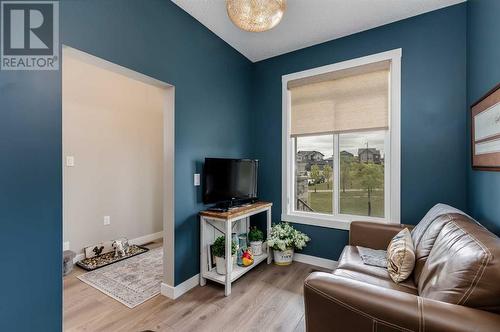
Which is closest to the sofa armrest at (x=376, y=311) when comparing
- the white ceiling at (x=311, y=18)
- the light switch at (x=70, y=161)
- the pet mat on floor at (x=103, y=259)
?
the white ceiling at (x=311, y=18)

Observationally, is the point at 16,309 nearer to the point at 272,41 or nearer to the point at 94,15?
the point at 94,15

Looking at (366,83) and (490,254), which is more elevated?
(366,83)

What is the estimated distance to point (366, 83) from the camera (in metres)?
2.62

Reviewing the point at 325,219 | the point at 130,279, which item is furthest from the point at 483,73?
the point at 130,279

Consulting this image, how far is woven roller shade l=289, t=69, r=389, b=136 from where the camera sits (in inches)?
100

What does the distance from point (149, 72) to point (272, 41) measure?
63.2 inches

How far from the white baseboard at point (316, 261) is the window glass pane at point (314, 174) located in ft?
1.93

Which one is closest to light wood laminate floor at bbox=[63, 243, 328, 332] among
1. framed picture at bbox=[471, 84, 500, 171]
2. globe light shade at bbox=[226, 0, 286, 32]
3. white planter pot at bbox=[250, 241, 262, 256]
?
white planter pot at bbox=[250, 241, 262, 256]

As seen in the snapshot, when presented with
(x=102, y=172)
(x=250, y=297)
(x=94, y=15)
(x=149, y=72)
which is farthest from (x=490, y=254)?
(x=102, y=172)

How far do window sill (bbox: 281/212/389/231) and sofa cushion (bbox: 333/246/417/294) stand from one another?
0.74 m

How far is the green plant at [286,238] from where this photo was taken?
9.36 ft

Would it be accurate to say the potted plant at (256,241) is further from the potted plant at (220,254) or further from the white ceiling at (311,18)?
the white ceiling at (311,18)

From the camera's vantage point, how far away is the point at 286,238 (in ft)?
9.53

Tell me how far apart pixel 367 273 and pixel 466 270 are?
0.77 m
